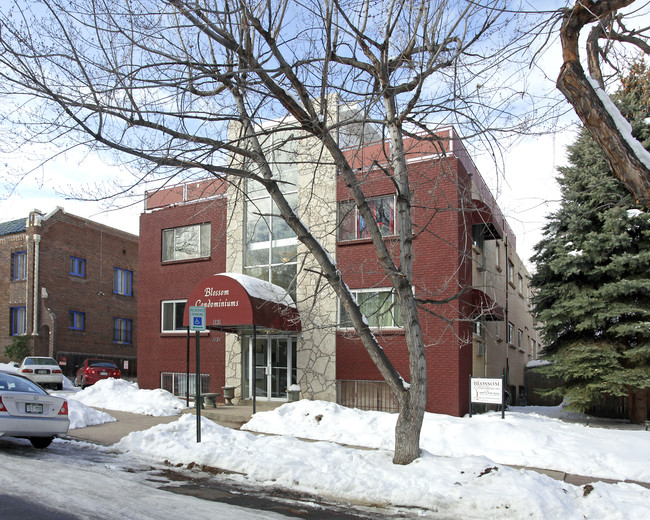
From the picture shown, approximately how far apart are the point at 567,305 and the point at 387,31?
9.20 metres

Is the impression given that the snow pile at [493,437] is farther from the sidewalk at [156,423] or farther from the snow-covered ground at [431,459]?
the sidewalk at [156,423]

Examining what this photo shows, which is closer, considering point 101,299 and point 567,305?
point 567,305

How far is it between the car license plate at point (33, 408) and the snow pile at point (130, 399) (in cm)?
558

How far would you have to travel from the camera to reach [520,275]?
28.0 meters

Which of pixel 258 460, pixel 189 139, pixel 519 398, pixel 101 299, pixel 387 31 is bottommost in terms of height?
pixel 519 398

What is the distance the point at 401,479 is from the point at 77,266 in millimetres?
A: 28315

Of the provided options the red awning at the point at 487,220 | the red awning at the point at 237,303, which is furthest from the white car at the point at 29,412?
the red awning at the point at 487,220

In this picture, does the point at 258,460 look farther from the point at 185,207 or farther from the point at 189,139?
the point at 185,207

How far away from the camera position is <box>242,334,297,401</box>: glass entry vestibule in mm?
17219

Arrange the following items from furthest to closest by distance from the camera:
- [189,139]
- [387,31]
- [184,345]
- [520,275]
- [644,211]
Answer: [520,275]
[184,345]
[644,211]
[387,31]
[189,139]

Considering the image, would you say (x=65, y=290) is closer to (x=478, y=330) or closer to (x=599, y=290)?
(x=478, y=330)

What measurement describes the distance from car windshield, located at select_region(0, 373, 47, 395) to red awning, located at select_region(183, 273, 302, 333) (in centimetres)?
460

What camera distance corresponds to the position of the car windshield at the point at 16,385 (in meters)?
9.36

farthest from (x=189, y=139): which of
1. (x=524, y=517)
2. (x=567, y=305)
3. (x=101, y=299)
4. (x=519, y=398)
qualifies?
(x=101, y=299)
